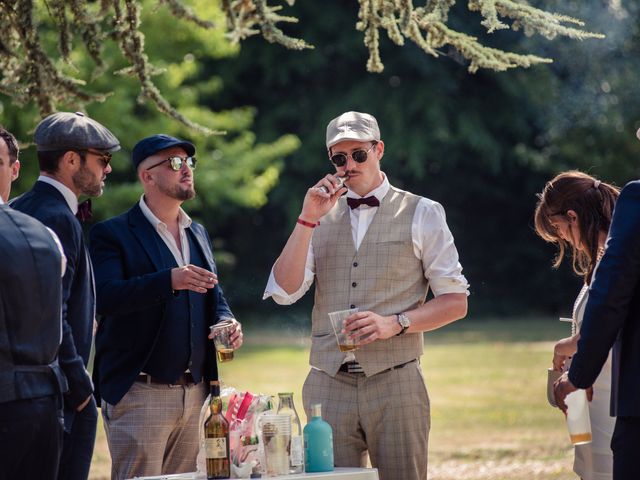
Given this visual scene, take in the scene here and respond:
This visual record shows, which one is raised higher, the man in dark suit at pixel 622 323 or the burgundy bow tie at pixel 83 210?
the burgundy bow tie at pixel 83 210

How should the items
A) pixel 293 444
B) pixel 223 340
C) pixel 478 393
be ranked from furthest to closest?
pixel 478 393, pixel 223 340, pixel 293 444

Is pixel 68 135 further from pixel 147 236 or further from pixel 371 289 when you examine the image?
pixel 371 289

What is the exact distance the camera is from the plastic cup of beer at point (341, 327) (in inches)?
197

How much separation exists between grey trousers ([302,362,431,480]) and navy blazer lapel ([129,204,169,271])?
1.04 metres

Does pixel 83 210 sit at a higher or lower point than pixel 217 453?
higher

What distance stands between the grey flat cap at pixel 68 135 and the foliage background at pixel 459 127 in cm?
2572

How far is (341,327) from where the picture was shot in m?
5.01

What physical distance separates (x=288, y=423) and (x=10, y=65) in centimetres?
366

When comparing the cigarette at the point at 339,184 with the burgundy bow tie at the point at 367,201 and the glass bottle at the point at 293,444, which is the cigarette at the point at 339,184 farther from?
the glass bottle at the point at 293,444

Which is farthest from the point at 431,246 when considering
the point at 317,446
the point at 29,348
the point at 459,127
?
the point at 459,127

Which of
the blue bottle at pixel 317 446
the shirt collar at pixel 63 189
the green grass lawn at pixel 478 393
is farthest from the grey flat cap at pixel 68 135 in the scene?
the green grass lawn at pixel 478 393

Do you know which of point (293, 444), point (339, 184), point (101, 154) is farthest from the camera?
point (339, 184)

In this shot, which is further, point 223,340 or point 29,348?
point 223,340

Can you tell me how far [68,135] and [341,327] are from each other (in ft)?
4.54
